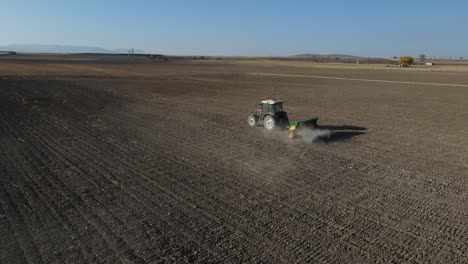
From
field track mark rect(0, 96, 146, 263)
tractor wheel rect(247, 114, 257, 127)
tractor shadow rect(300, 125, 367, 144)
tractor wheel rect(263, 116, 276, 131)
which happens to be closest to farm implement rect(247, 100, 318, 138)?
tractor wheel rect(263, 116, 276, 131)

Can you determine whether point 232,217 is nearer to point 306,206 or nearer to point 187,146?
point 306,206

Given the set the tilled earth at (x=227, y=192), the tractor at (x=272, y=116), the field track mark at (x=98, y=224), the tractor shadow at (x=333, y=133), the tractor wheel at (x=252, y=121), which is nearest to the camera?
the field track mark at (x=98, y=224)

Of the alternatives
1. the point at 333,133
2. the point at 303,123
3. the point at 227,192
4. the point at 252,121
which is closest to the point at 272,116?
the point at 252,121

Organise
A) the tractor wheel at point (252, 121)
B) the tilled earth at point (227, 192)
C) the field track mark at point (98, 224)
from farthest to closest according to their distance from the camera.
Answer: the tractor wheel at point (252, 121)
the tilled earth at point (227, 192)
the field track mark at point (98, 224)

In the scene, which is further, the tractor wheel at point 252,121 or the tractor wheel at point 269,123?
the tractor wheel at point 252,121

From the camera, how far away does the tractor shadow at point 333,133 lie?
14797 mm

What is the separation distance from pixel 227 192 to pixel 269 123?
24.2 feet

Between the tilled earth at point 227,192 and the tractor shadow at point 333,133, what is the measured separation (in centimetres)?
12

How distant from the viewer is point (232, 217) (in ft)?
26.4

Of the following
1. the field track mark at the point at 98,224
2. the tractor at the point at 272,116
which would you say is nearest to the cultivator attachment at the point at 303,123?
the tractor at the point at 272,116

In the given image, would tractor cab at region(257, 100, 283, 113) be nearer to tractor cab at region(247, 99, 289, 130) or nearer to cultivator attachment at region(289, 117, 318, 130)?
tractor cab at region(247, 99, 289, 130)

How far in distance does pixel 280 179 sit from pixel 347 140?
561cm

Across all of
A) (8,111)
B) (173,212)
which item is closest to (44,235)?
(173,212)

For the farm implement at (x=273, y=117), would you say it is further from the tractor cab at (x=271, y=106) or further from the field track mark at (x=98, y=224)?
the field track mark at (x=98, y=224)
